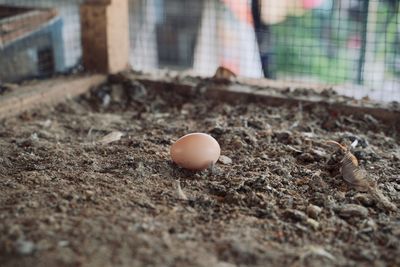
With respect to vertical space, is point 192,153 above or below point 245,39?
below

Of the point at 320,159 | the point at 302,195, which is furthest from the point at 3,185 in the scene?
the point at 320,159

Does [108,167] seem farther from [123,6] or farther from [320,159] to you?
[123,6]

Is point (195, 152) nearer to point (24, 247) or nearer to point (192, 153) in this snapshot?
point (192, 153)

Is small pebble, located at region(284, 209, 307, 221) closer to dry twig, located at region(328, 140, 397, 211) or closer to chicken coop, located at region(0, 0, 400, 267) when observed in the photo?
chicken coop, located at region(0, 0, 400, 267)

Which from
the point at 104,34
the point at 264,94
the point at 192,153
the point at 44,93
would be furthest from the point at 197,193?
the point at 104,34

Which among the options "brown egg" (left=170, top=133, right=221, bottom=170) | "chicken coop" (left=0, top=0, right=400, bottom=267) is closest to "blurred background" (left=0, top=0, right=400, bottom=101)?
"chicken coop" (left=0, top=0, right=400, bottom=267)

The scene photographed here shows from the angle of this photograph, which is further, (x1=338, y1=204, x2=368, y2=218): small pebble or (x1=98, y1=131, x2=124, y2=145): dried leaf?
(x1=98, y1=131, x2=124, y2=145): dried leaf

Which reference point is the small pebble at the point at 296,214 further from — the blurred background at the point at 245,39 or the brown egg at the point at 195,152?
the blurred background at the point at 245,39

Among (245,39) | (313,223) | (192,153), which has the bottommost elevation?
(313,223)
